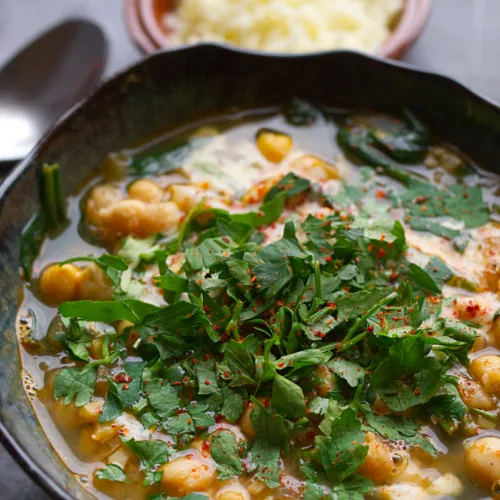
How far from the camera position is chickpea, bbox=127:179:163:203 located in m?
2.89

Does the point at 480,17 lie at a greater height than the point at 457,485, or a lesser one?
greater

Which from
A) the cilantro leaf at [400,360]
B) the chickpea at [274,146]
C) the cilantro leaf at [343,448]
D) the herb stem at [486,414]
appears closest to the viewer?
the cilantro leaf at [343,448]

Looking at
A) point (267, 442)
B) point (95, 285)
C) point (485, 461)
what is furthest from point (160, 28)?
point (485, 461)

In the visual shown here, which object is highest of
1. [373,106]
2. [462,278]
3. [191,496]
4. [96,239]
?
[373,106]

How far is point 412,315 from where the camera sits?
2338 mm

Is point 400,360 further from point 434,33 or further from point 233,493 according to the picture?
point 434,33

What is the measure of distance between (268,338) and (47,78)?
1993 millimetres

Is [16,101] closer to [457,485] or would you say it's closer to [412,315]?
[412,315]

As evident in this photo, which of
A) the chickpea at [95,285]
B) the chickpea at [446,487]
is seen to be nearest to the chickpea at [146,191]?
the chickpea at [95,285]

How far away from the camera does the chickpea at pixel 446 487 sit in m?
2.19

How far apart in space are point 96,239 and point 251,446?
1.04 meters

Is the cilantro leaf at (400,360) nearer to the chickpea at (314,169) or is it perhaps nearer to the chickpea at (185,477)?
the chickpea at (185,477)

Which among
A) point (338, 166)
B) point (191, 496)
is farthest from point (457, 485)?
point (338, 166)

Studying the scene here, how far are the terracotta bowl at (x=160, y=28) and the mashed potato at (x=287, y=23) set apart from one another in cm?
13
